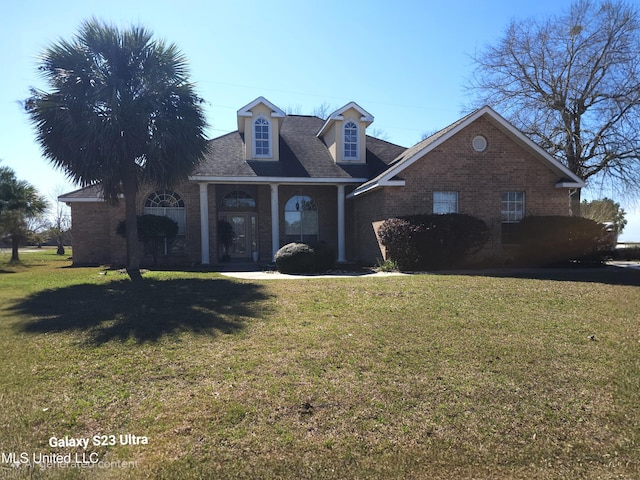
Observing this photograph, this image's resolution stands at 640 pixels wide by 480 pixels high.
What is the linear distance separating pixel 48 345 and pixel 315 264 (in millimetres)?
8649

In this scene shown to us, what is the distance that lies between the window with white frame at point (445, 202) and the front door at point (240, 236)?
8298mm

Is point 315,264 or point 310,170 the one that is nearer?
point 315,264

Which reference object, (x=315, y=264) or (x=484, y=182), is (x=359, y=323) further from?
(x=484, y=182)

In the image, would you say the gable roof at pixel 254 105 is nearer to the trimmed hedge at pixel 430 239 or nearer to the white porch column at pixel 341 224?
the white porch column at pixel 341 224

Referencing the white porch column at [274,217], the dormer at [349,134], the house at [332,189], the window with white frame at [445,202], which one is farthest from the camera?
the dormer at [349,134]

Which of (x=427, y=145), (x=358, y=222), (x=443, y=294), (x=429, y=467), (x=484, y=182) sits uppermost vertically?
(x=427, y=145)

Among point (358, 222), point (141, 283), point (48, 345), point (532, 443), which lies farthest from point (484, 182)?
point (48, 345)

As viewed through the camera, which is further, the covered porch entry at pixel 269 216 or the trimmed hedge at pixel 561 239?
the covered porch entry at pixel 269 216

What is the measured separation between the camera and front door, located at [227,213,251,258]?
18.3 meters

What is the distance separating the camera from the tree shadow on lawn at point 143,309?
20.4 feet

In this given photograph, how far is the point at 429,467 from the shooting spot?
2934mm

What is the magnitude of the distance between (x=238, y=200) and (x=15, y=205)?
1184cm

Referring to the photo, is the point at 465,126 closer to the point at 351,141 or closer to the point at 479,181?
the point at 479,181

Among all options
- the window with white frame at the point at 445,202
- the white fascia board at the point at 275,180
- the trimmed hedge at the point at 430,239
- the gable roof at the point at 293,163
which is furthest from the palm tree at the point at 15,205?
the window with white frame at the point at 445,202
